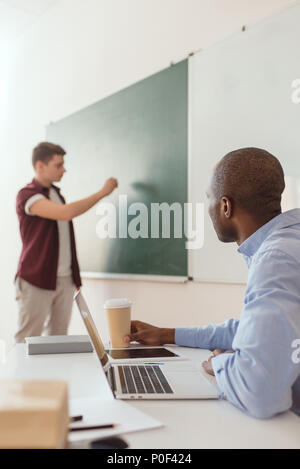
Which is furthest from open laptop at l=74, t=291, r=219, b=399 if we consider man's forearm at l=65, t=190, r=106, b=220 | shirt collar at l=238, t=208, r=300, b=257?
man's forearm at l=65, t=190, r=106, b=220

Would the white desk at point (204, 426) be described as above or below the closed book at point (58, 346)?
below

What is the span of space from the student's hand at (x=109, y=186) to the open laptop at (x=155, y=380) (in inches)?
67.3

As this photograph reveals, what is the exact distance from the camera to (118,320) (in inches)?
57.6

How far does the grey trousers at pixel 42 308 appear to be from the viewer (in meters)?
2.82

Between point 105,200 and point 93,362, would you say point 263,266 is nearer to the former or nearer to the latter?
point 93,362

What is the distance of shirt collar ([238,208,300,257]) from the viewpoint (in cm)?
110

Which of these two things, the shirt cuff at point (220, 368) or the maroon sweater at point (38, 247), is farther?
the maroon sweater at point (38, 247)

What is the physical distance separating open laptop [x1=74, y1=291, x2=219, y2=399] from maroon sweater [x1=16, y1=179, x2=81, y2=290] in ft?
5.60

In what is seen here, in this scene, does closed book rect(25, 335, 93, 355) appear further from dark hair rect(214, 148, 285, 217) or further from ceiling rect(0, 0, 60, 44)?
ceiling rect(0, 0, 60, 44)

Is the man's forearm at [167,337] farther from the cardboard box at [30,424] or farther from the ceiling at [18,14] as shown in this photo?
the ceiling at [18,14]

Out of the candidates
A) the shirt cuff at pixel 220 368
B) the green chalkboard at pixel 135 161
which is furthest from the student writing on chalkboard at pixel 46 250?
the shirt cuff at pixel 220 368

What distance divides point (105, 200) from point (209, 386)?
7.05 feet

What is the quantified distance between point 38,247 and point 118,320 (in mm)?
1592
